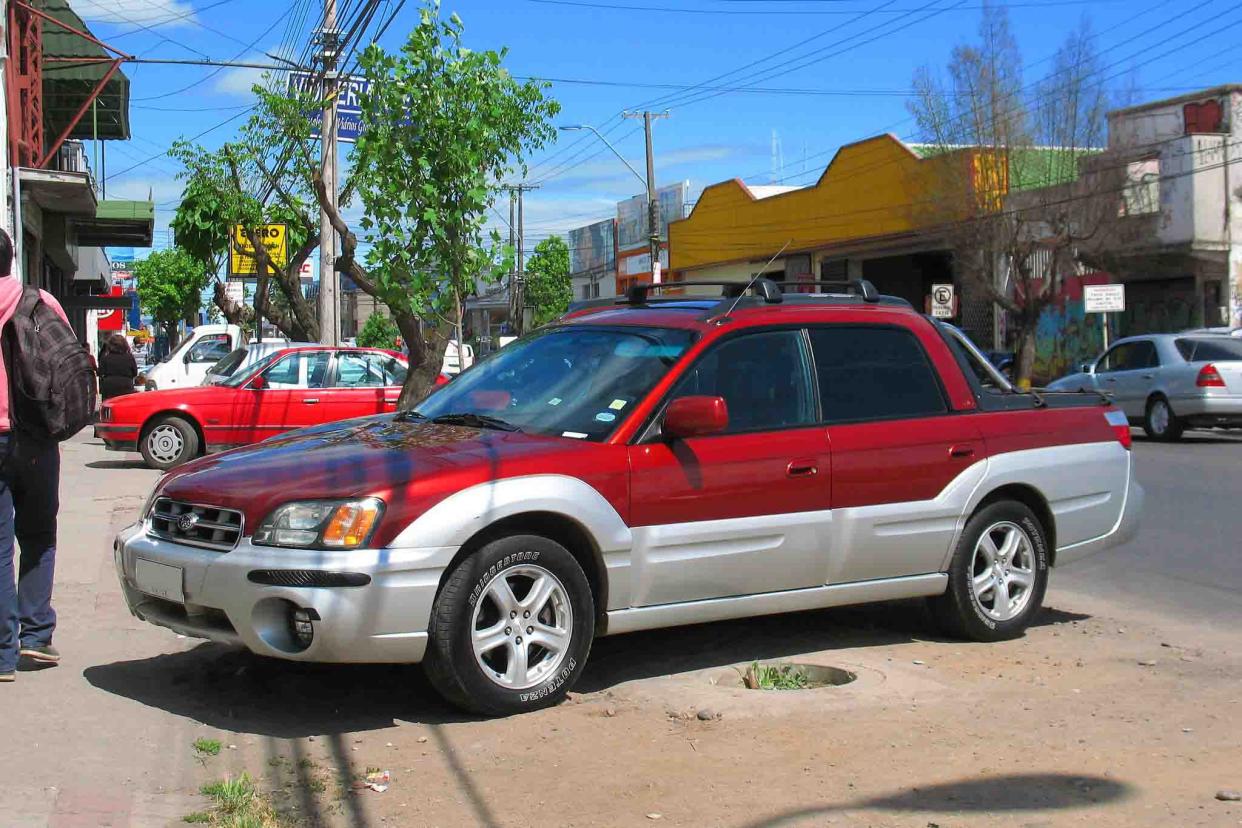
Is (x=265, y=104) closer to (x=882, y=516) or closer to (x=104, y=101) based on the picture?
(x=104, y=101)

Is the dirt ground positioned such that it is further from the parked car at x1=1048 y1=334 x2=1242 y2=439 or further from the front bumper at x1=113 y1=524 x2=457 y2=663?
the parked car at x1=1048 y1=334 x2=1242 y2=439

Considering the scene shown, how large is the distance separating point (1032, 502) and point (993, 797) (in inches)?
115

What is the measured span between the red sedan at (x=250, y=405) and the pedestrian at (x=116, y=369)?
6.71 metres

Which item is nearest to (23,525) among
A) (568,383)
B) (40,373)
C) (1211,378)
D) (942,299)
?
(40,373)

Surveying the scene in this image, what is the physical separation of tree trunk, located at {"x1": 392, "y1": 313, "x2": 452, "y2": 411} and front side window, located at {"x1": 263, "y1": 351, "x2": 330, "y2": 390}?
3.53ft

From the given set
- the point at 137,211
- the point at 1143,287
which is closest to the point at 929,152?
the point at 1143,287

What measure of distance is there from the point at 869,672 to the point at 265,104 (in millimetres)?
25494

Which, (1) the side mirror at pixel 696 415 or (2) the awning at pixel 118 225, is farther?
(2) the awning at pixel 118 225

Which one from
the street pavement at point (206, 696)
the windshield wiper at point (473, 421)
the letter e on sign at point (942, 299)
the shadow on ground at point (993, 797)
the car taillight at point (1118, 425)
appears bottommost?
the shadow on ground at point (993, 797)

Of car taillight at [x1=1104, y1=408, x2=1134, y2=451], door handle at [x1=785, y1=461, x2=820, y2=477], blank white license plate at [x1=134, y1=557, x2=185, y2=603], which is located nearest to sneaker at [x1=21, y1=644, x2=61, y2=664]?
blank white license plate at [x1=134, y1=557, x2=185, y2=603]

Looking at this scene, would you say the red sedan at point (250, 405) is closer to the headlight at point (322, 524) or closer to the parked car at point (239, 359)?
the parked car at point (239, 359)

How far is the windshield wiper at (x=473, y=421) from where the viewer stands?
20.4 feet

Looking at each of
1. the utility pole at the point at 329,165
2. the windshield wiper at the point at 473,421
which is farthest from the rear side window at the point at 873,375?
the utility pole at the point at 329,165

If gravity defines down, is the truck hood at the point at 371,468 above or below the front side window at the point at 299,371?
below
